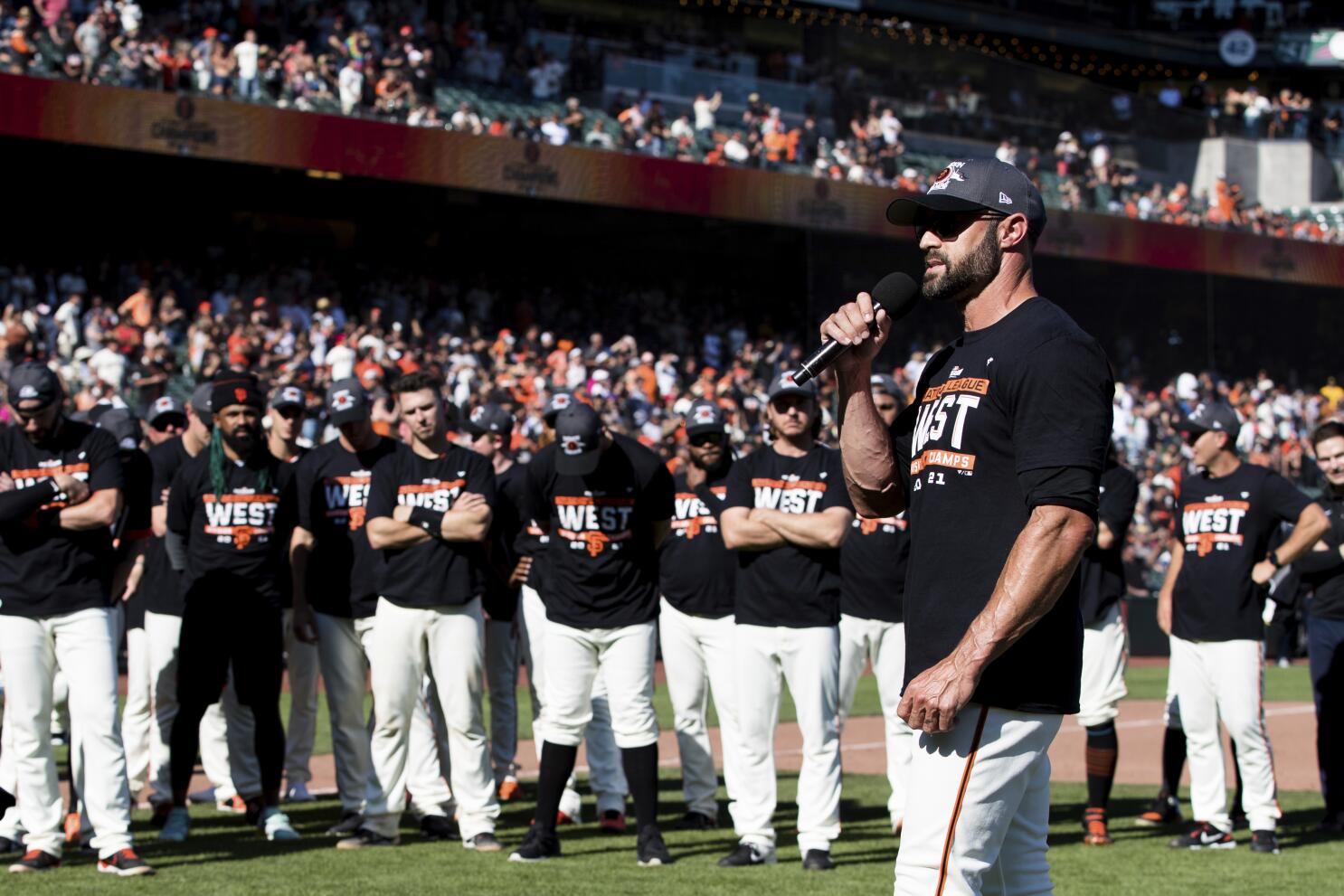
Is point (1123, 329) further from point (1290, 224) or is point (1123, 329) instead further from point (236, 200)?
point (236, 200)

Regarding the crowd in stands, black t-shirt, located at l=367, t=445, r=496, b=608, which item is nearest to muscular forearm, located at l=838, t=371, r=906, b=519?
black t-shirt, located at l=367, t=445, r=496, b=608

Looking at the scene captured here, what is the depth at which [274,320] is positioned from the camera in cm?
2330

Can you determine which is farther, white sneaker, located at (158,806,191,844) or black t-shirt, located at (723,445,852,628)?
white sneaker, located at (158,806,191,844)

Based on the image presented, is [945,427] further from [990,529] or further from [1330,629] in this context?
[1330,629]

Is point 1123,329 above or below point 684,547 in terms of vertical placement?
above

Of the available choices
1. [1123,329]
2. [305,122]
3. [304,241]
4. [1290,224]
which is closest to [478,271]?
[304,241]

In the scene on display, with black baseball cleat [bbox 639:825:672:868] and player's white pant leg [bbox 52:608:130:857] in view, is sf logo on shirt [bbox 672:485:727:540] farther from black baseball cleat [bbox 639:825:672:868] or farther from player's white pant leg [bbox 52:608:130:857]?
player's white pant leg [bbox 52:608:130:857]

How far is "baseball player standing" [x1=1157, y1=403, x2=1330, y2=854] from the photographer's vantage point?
8.37 m

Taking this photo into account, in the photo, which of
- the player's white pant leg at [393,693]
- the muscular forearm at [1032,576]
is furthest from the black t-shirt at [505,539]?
the muscular forearm at [1032,576]

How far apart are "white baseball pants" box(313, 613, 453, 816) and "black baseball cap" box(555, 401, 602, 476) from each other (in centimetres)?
142

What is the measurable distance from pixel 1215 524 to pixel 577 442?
3343mm

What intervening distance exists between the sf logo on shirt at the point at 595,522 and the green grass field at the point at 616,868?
147 centimetres

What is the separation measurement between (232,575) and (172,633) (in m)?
0.80

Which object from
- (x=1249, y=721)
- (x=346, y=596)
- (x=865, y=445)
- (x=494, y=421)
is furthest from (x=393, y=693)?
(x=865, y=445)
